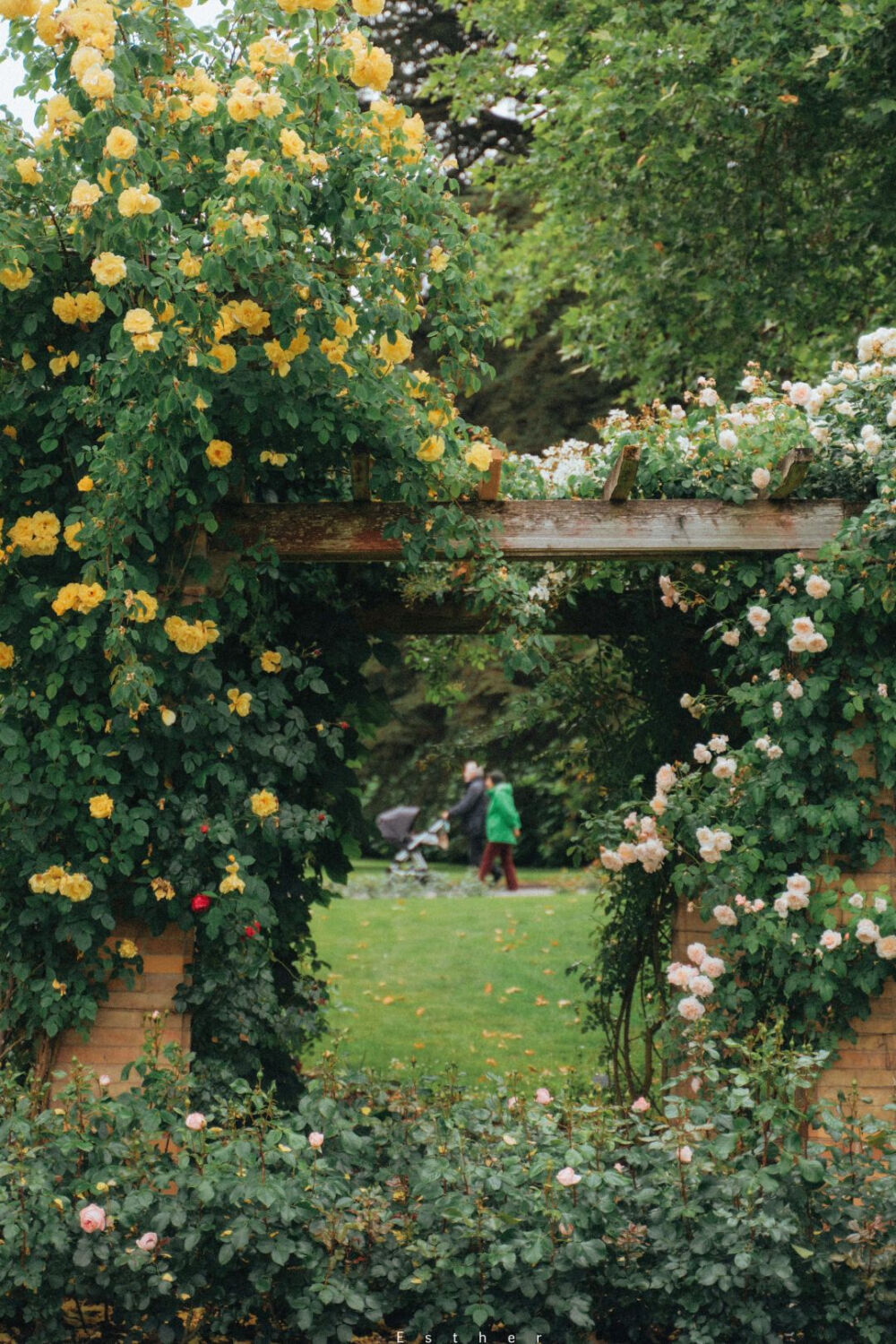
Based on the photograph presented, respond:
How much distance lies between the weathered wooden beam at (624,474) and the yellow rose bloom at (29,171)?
200cm

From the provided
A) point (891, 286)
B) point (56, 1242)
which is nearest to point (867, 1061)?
point (56, 1242)

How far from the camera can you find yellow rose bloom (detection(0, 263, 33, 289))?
12.8ft

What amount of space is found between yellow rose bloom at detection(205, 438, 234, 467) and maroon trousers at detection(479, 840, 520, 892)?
30.7ft

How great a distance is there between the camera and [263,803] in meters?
4.30

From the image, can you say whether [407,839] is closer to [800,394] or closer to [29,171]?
[800,394]

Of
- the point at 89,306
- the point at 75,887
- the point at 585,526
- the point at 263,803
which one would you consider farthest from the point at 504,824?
the point at 89,306

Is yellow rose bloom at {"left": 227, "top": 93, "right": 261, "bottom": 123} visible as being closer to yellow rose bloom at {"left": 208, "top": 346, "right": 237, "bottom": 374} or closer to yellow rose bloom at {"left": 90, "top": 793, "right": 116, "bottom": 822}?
yellow rose bloom at {"left": 208, "top": 346, "right": 237, "bottom": 374}

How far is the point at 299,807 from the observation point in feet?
14.6

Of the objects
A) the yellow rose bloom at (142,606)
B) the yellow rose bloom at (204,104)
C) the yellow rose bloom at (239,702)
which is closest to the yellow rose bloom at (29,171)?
the yellow rose bloom at (204,104)

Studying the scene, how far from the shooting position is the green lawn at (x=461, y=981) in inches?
288

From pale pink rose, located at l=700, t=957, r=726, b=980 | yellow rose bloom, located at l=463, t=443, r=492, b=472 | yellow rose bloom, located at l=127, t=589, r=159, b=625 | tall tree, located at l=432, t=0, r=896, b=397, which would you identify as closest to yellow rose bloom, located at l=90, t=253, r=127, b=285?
yellow rose bloom, located at l=127, t=589, r=159, b=625

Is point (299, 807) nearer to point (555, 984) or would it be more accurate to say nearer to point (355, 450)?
point (355, 450)

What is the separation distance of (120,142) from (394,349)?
39.2 inches

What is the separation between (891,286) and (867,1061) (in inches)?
221
